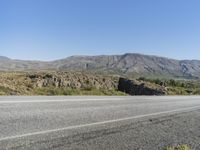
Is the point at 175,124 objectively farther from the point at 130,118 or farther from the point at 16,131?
the point at 16,131

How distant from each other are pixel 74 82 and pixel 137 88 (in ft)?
32.6

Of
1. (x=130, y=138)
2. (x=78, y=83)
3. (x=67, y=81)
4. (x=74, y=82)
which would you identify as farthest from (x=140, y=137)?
(x=78, y=83)

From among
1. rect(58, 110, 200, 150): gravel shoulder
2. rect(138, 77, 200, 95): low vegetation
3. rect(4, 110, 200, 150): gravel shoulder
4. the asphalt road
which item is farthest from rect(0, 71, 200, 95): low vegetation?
rect(4, 110, 200, 150): gravel shoulder

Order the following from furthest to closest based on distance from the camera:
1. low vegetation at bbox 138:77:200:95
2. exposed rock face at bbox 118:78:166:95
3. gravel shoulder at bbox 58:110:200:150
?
low vegetation at bbox 138:77:200:95, exposed rock face at bbox 118:78:166:95, gravel shoulder at bbox 58:110:200:150

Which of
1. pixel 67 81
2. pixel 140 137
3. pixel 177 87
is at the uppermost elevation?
pixel 140 137

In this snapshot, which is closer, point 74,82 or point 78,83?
point 74,82

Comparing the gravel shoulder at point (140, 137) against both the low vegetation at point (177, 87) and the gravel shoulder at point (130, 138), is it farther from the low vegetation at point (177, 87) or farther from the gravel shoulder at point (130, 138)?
the low vegetation at point (177, 87)

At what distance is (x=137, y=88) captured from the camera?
4866 centimetres

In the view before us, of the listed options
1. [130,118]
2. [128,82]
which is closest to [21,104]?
[130,118]

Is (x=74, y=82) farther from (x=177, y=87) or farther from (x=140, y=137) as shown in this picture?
(x=140, y=137)

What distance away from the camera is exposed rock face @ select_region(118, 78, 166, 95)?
46.1 m

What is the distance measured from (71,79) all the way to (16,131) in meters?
34.7

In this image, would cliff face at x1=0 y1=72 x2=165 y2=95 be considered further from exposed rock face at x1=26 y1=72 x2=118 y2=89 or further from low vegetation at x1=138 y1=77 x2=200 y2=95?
low vegetation at x1=138 y1=77 x2=200 y2=95

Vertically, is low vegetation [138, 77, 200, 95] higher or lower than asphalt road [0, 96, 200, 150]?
lower
